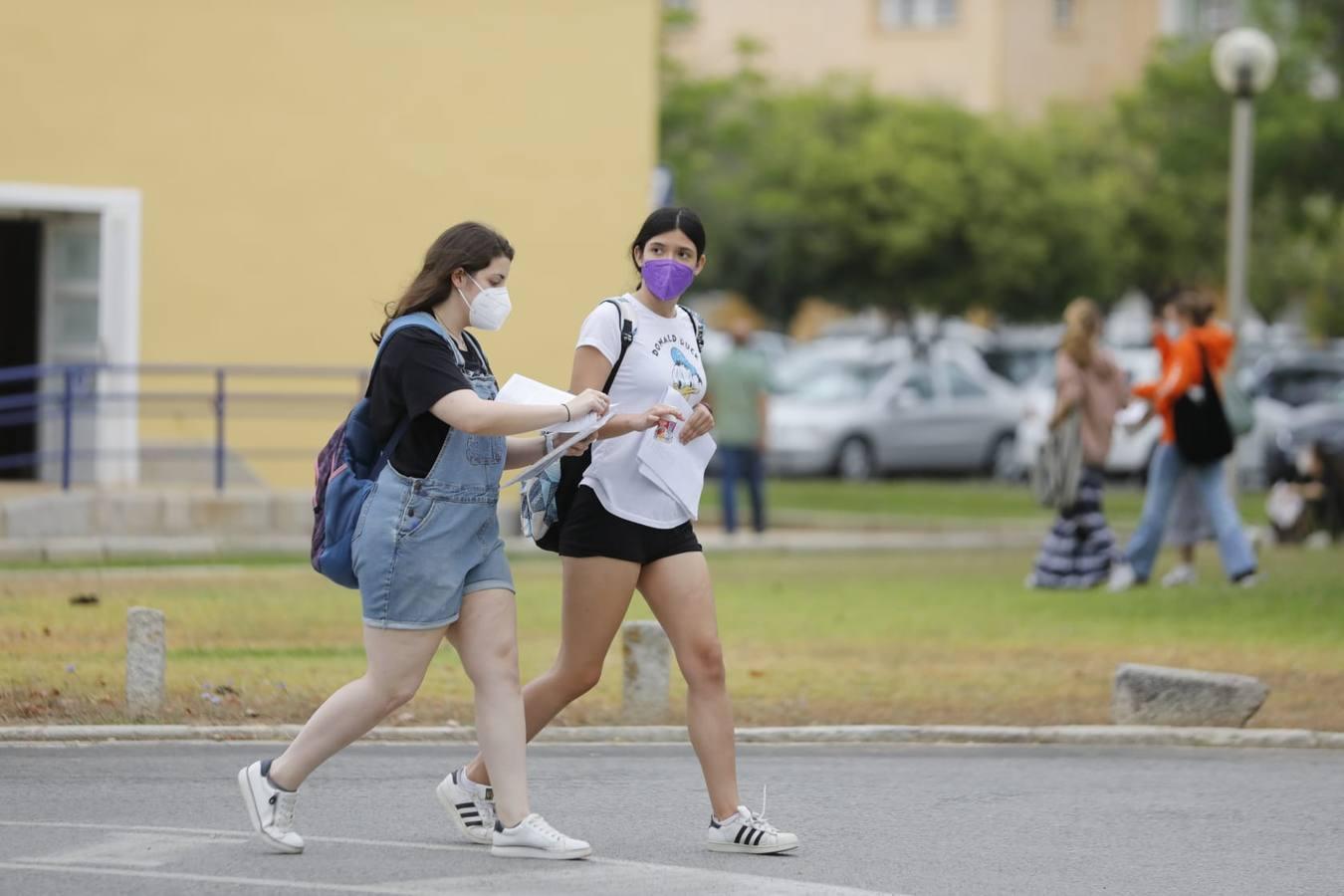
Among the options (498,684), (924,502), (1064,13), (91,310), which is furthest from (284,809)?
(1064,13)

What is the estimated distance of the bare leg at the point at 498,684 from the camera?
7.07 m

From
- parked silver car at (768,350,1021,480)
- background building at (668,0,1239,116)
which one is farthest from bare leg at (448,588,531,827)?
background building at (668,0,1239,116)

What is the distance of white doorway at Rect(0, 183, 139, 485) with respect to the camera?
20031 mm

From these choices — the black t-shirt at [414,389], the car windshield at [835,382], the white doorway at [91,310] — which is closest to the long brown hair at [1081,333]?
the white doorway at [91,310]

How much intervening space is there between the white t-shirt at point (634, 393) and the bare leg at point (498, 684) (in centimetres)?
46

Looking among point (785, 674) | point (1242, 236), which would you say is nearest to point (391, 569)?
point (785, 674)

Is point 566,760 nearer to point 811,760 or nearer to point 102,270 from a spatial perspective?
point 811,760

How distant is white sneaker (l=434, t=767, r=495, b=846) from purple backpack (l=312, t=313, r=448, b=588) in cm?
77

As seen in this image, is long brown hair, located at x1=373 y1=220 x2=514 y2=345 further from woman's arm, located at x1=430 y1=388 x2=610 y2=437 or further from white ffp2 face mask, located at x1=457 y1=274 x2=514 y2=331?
woman's arm, located at x1=430 y1=388 x2=610 y2=437

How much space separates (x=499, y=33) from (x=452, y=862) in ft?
49.3

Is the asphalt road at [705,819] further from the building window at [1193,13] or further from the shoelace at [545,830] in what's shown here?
the building window at [1193,13]

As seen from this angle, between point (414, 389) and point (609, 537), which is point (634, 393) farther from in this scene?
point (414, 389)

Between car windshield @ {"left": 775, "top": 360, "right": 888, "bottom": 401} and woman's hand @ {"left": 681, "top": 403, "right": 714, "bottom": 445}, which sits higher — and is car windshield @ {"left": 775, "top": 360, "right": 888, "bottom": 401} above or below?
below

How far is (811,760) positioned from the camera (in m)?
9.48
